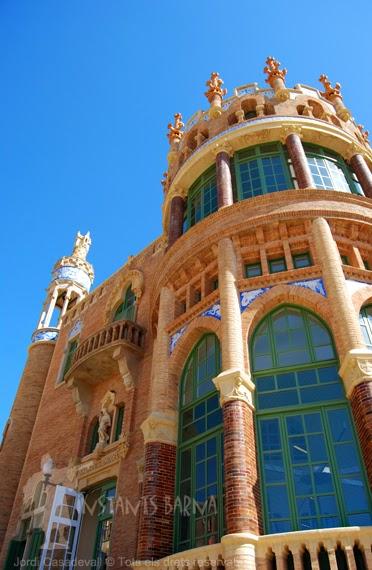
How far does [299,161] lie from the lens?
606 inches

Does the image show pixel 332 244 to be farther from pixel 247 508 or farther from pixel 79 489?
pixel 79 489

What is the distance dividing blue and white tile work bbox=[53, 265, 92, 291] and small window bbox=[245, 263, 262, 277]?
19.2m

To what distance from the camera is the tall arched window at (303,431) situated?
29.3 ft

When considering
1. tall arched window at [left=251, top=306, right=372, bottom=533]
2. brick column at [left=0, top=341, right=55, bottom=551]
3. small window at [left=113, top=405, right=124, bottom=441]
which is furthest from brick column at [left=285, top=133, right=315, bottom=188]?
brick column at [left=0, top=341, right=55, bottom=551]

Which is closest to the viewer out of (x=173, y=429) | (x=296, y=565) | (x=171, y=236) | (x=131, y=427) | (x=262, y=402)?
(x=296, y=565)

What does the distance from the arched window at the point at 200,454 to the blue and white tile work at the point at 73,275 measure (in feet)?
63.4

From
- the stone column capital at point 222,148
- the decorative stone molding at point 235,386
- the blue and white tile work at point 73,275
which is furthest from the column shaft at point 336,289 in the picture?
the blue and white tile work at point 73,275

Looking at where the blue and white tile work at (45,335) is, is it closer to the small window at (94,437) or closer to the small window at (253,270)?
the small window at (94,437)

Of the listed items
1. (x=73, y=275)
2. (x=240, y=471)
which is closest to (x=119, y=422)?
(x=240, y=471)

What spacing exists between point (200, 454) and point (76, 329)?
1467cm

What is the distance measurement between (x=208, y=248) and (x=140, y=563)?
7981 millimetres

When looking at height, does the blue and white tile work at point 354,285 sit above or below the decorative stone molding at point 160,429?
above

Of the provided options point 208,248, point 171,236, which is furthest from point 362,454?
point 171,236

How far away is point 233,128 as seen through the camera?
1759 centimetres
